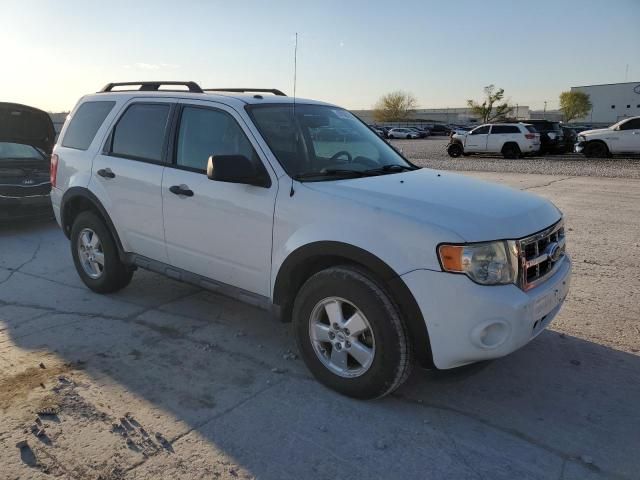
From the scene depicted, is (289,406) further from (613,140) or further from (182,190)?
(613,140)

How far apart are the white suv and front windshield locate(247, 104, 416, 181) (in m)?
0.01

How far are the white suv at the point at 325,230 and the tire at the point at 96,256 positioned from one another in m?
0.02

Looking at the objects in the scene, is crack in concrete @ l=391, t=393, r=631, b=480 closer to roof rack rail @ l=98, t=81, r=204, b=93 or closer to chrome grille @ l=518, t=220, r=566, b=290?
chrome grille @ l=518, t=220, r=566, b=290

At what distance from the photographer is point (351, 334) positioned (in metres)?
3.20

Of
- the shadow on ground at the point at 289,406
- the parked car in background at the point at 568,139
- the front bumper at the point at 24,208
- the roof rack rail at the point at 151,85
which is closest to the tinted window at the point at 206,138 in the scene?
the roof rack rail at the point at 151,85

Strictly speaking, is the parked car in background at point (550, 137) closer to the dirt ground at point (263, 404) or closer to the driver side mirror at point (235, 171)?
Result: the dirt ground at point (263, 404)

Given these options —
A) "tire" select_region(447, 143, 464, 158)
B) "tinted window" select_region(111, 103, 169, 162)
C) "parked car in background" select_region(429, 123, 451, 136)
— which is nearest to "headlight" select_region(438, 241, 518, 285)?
"tinted window" select_region(111, 103, 169, 162)

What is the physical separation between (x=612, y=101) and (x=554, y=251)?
110 meters

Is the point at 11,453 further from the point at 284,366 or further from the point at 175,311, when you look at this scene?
the point at 175,311

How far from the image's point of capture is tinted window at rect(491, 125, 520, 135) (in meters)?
23.4

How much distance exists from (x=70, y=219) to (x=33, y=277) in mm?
932

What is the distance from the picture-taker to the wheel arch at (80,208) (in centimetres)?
478

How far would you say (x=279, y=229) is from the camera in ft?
11.3

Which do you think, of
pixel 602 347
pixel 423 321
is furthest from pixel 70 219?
pixel 602 347
